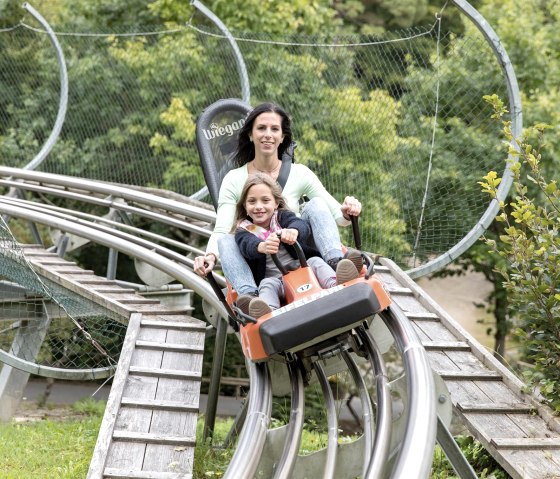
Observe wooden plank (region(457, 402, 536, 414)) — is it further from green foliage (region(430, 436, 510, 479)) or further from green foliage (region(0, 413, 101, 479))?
green foliage (region(0, 413, 101, 479))

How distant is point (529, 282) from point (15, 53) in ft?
27.4

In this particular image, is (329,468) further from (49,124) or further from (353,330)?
(49,124)

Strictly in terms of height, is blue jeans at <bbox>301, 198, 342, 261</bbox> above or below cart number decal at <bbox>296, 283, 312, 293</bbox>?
above

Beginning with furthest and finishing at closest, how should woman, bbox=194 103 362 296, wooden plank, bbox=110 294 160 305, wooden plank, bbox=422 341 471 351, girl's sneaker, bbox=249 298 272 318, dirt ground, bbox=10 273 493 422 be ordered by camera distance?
dirt ground, bbox=10 273 493 422 < wooden plank, bbox=110 294 160 305 < wooden plank, bbox=422 341 471 351 < woman, bbox=194 103 362 296 < girl's sneaker, bbox=249 298 272 318

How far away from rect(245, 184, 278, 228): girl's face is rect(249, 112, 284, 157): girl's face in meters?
0.47

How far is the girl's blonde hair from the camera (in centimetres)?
428

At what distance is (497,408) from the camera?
4.20m

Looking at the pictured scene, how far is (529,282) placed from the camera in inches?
174

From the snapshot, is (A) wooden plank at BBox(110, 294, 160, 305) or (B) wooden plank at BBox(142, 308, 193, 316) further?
(A) wooden plank at BBox(110, 294, 160, 305)

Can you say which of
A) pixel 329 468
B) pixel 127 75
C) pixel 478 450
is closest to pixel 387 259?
pixel 478 450

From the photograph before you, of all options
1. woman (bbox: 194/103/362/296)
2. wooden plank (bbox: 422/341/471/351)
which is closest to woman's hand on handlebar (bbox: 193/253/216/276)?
woman (bbox: 194/103/362/296)

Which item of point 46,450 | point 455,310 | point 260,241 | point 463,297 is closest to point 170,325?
point 46,450

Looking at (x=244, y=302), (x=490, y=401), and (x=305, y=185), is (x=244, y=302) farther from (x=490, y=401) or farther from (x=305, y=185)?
(x=490, y=401)

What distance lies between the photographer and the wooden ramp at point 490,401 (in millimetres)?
3824
